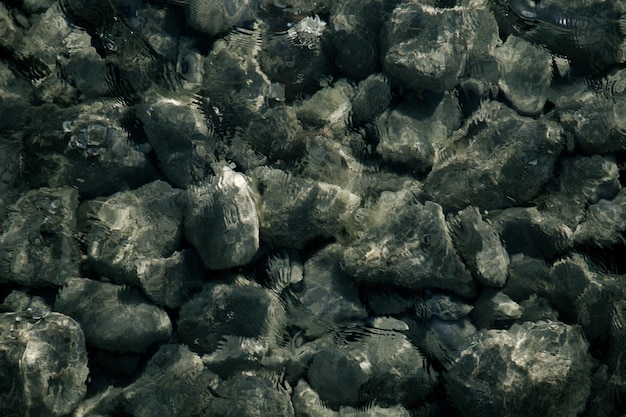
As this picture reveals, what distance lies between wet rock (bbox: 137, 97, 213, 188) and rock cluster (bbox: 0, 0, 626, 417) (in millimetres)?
14

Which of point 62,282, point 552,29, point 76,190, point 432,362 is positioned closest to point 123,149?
point 76,190

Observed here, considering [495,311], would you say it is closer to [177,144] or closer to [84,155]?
[177,144]

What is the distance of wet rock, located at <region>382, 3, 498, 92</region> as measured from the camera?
11.2 ft

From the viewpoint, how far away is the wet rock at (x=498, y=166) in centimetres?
325

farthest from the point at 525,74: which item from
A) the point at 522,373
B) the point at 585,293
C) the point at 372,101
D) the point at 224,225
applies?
the point at 224,225

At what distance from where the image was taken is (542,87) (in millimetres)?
3602

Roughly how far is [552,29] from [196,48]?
2392 millimetres

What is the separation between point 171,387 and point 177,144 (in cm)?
138

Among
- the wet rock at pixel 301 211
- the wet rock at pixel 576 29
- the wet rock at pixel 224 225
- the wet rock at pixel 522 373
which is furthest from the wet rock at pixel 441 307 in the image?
the wet rock at pixel 576 29

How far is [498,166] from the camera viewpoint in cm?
327

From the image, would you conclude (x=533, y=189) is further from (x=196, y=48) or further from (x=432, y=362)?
(x=196, y=48)

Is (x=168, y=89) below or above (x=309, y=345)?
above

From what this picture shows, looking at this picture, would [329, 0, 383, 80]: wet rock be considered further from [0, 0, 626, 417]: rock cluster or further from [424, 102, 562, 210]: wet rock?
[424, 102, 562, 210]: wet rock

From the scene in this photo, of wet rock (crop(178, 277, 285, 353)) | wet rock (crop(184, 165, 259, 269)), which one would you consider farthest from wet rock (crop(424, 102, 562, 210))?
wet rock (crop(178, 277, 285, 353))
